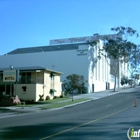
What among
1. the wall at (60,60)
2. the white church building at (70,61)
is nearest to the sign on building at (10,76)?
the white church building at (70,61)

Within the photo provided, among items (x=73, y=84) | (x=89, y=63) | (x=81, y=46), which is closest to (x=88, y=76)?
(x=89, y=63)

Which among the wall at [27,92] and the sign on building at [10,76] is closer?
the sign on building at [10,76]

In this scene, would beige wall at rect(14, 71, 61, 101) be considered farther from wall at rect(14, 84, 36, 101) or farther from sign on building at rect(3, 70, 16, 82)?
sign on building at rect(3, 70, 16, 82)

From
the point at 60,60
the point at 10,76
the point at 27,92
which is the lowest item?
the point at 27,92

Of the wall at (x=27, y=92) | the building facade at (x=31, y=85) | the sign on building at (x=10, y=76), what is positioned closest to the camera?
the sign on building at (x=10, y=76)

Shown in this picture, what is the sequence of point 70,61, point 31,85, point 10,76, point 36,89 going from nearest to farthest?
point 10,76 < point 36,89 < point 31,85 < point 70,61

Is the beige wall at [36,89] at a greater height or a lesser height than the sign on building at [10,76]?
lesser

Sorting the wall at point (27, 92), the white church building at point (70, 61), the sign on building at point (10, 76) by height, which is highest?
the white church building at point (70, 61)

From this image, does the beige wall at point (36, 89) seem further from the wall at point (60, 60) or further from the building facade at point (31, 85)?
the wall at point (60, 60)

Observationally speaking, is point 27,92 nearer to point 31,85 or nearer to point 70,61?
point 31,85

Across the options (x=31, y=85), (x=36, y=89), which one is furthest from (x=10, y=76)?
(x=36, y=89)

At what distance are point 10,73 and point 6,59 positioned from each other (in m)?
30.3

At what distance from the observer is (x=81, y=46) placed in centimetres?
5834

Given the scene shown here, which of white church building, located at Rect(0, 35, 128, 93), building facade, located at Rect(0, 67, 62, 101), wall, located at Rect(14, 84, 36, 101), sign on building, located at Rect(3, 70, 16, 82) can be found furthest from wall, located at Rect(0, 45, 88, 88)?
sign on building, located at Rect(3, 70, 16, 82)
